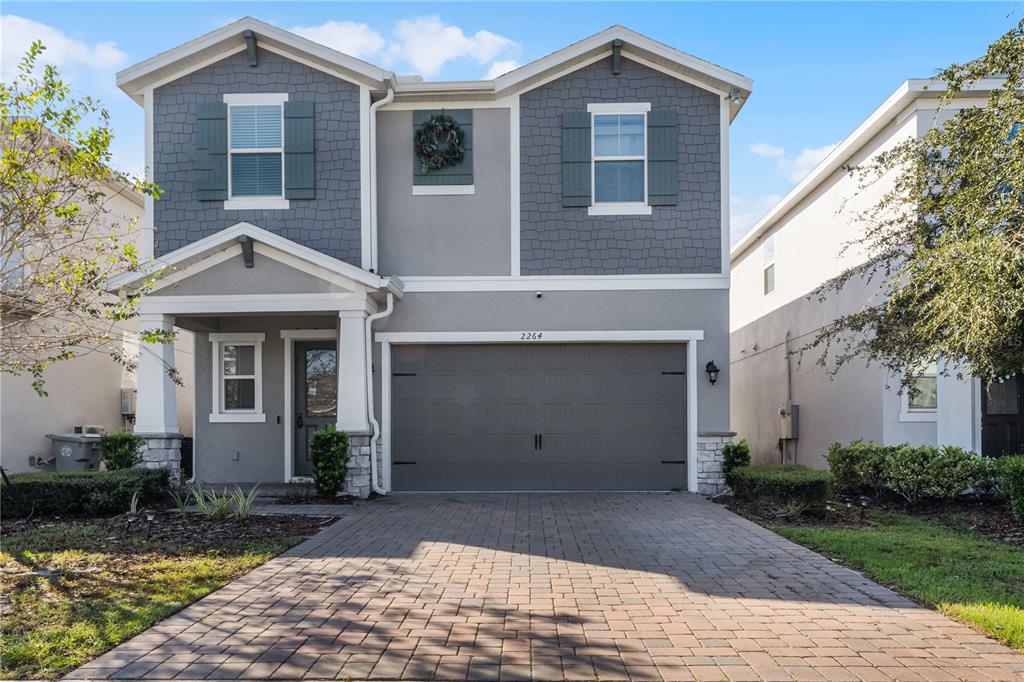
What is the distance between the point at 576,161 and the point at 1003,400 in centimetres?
756

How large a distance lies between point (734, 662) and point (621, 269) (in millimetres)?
8622

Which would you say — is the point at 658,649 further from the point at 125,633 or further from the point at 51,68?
the point at 51,68

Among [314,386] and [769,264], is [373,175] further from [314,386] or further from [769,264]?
[769,264]

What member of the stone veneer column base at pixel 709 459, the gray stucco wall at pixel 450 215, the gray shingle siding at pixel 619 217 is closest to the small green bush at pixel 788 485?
the stone veneer column base at pixel 709 459

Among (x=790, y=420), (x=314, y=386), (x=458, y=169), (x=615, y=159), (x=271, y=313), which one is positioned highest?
(x=615, y=159)

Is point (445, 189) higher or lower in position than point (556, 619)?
higher

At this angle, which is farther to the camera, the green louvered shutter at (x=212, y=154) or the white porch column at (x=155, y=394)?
the green louvered shutter at (x=212, y=154)

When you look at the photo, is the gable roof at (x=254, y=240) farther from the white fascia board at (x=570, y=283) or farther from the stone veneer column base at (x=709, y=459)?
the stone veneer column base at (x=709, y=459)

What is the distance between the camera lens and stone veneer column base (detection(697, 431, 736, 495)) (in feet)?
41.4

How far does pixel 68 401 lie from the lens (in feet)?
48.5

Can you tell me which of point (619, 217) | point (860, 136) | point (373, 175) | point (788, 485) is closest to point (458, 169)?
point (373, 175)

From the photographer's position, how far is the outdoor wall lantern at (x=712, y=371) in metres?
12.6

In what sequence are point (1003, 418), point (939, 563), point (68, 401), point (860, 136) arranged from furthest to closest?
point (68, 401) < point (860, 136) < point (1003, 418) < point (939, 563)

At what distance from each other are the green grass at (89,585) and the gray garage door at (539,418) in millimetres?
4584
